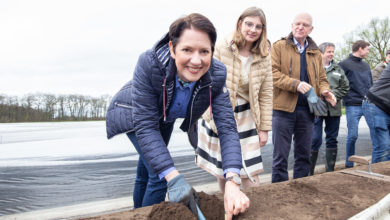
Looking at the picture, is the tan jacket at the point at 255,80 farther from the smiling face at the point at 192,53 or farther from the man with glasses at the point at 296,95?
the smiling face at the point at 192,53

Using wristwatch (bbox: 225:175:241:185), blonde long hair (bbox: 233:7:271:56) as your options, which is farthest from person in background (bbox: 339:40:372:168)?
wristwatch (bbox: 225:175:241:185)

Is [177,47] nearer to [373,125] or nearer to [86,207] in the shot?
[86,207]

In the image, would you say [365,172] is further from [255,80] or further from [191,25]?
[191,25]

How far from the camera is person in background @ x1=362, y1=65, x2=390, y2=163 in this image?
258cm

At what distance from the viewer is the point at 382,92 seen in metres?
2.58

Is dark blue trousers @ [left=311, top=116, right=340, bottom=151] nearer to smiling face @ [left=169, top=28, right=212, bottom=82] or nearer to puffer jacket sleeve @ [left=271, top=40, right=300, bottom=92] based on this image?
puffer jacket sleeve @ [left=271, top=40, right=300, bottom=92]

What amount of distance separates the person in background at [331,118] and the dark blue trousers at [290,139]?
996 millimetres

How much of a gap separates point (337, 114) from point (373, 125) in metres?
0.44

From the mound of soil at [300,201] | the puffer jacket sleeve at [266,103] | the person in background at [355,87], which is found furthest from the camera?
the person in background at [355,87]

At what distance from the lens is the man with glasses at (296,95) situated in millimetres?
2248

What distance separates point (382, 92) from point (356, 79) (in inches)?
42.0

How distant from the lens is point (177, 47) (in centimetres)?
109

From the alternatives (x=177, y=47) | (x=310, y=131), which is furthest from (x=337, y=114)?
(x=177, y=47)

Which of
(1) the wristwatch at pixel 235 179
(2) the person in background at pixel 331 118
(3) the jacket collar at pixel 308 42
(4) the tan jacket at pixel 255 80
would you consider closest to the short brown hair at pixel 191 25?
(1) the wristwatch at pixel 235 179
